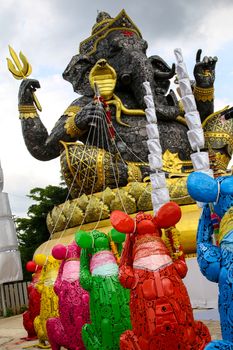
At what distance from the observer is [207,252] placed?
80.4 inches

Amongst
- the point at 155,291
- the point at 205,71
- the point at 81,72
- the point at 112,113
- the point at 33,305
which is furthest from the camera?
the point at 81,72

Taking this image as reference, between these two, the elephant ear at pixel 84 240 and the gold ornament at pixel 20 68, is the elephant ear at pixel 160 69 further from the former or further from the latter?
the elephant ear at pixel 84 240

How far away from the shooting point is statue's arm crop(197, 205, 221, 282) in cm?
200

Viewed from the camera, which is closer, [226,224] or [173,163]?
[226,224]

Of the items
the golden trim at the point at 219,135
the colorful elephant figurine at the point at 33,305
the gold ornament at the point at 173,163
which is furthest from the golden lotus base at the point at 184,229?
the golden trim at the point at 219,135

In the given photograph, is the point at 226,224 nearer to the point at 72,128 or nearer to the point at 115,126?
the point at 72,128

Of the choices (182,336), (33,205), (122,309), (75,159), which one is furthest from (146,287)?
(33,205)

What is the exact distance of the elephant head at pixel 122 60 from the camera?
8180 millimetres

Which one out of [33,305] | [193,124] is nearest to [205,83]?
[193,124]

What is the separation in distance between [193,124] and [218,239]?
1.88 m

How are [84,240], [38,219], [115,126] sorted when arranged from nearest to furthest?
[84,240], [115,126], [38,219]

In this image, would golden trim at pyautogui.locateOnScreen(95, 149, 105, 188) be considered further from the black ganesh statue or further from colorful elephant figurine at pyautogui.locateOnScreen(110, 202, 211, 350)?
colorful elephant figurine at pyautogui.locateOnScreen(110, 202, 211, 350)

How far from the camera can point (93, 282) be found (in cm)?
292

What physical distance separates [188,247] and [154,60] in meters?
4.19
